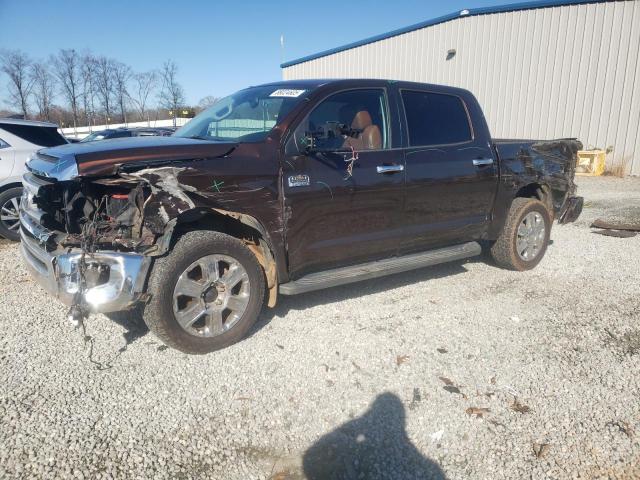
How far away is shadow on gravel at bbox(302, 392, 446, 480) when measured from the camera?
2400 mm

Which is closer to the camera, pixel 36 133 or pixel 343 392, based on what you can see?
pixel 343 392

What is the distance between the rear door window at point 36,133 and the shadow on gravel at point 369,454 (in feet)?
20.4

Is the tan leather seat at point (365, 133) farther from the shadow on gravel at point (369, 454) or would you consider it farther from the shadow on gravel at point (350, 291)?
the shadow on gravel at point (369, 454)

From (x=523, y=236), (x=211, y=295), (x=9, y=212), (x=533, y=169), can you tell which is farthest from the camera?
(x=9, y=212)

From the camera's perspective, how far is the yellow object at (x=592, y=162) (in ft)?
45.6

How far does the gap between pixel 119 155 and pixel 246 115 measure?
4.34 feet

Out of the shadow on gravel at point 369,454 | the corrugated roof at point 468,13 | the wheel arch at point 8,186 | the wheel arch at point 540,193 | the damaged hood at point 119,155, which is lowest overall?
the shadow on gravel at point 369,454

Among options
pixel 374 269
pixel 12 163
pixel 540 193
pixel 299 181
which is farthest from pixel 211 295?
pixel 12 163

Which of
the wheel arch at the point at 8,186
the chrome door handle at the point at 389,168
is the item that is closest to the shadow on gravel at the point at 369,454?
the chrome door handle at the point at 389,168

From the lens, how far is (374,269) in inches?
165

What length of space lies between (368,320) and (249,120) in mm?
1971

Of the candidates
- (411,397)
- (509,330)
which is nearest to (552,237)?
(509,330)

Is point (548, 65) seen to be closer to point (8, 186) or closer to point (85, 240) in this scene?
point (8, 186)

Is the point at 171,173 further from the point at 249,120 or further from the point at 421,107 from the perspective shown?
the point at 421,107
